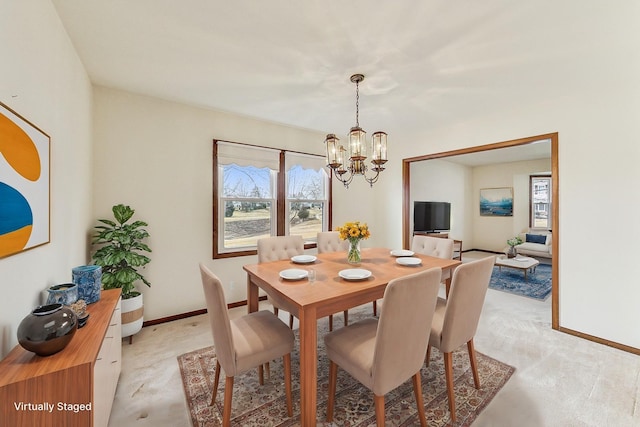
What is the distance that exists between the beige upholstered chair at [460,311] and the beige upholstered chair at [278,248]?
4.86 feet

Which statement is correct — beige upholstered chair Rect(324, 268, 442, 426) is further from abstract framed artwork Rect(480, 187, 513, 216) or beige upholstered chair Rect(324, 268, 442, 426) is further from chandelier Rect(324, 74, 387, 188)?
abstract framed artwork Rect(480, 187, 513, 216)

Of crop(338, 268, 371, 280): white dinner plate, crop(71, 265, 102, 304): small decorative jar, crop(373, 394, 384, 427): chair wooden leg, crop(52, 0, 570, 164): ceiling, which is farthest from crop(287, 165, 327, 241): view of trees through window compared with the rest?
crop(373, 394, 384, 427): chair wooden leg

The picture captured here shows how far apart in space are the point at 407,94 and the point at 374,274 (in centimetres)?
199

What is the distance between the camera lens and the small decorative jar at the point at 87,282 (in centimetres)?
173

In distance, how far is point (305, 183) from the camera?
4.13m

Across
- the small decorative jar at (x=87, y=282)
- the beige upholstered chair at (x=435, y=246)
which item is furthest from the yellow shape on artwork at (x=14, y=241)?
the beige upholstered chair at (x=435, y=246)

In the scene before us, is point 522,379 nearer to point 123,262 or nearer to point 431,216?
point 123,262

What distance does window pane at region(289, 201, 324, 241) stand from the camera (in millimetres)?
4027

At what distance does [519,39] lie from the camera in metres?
1.84

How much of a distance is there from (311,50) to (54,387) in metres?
2.41

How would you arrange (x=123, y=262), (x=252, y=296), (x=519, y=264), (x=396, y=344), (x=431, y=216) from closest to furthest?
(x=396, y=344), (x=252, y=296), (x=123, y=262), (x=519, y=264), (x=431, y=216)

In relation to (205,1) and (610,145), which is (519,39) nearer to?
(610,145)

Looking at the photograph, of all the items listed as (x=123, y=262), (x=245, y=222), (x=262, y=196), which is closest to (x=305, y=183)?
(x=262, y=196)

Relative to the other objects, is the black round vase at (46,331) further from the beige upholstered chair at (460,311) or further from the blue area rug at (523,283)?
the blue area rug at (523,283)
